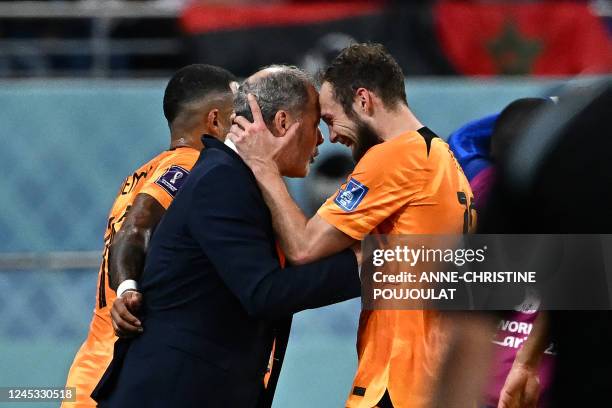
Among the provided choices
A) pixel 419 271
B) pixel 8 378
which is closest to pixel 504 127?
pixel 419 271

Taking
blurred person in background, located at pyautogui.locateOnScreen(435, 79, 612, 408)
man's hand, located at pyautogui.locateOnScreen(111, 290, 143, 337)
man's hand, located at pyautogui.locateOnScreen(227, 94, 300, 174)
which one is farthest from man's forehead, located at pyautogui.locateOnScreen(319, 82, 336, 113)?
blurred person in background, located at pyautogui.locateOnScreen(435, 79, 612, 408)

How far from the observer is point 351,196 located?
3.33 meters

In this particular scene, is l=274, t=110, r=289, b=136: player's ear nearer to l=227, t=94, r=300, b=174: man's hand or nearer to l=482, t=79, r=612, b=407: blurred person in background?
l=227, t=94, r=300, b=174: man's hand

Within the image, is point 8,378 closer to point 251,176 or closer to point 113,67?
point 113,67

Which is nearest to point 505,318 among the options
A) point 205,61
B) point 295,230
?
point 295,230

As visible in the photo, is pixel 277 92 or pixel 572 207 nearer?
pixel 572 207

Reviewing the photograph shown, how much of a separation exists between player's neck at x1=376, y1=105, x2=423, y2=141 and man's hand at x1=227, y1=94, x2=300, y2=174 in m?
0.26

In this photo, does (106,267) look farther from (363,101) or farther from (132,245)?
(363,101)

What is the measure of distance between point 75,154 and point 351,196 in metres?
4.81

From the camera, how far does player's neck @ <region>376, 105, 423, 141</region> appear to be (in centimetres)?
345

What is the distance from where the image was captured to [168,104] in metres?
4.52

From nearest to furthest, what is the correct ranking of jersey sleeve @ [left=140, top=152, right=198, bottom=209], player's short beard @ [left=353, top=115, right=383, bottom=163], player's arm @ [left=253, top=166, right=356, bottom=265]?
player's arm @ [left=253, top=166, right=356, bottom=265] < player's short beard @ [left=353, top=115, right=383, bottom=163] < jersey sleeve @ [left=140, top=152, right=198, bottom=209]

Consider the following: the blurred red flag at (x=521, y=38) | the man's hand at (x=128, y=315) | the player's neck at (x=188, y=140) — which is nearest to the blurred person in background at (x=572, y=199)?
the man's hand at (x=128, y=315)

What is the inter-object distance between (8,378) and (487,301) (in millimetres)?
4268
